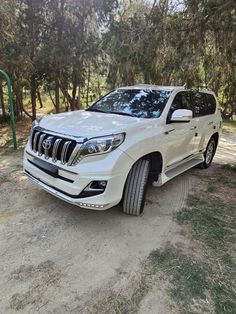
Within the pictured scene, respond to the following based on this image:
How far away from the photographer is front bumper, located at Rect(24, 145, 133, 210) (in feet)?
9.20

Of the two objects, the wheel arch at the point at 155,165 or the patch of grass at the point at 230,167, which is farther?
the patch of grass at the point at 230,167

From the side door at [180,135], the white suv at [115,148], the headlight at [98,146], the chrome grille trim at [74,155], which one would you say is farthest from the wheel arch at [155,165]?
the chrome grille trim at [74,155]

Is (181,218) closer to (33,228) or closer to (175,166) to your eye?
(175,166)

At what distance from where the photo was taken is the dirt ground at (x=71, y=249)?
2146 millimetres

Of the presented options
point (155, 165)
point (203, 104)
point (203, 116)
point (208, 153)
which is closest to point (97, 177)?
point (155, 165)

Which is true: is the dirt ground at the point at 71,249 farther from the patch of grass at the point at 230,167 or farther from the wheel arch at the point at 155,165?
the patch of grass at the point at 230,167

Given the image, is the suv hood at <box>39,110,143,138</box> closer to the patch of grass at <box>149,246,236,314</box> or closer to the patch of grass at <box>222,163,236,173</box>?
the patch of grass at <box>149,246,236,314</box>

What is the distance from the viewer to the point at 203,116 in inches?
193

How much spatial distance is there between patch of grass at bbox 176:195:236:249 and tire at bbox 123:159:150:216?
61cm

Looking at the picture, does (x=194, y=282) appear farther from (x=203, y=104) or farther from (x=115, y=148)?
(x=203, y=104)

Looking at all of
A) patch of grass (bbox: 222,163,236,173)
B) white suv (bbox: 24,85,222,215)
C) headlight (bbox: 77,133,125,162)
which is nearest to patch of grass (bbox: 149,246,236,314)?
white suv (bbox: 24,85,222,215)

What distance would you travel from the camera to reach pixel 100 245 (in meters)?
2.83

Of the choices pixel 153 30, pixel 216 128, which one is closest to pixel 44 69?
pixel 153 30

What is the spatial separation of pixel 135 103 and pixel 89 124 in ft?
3.45
